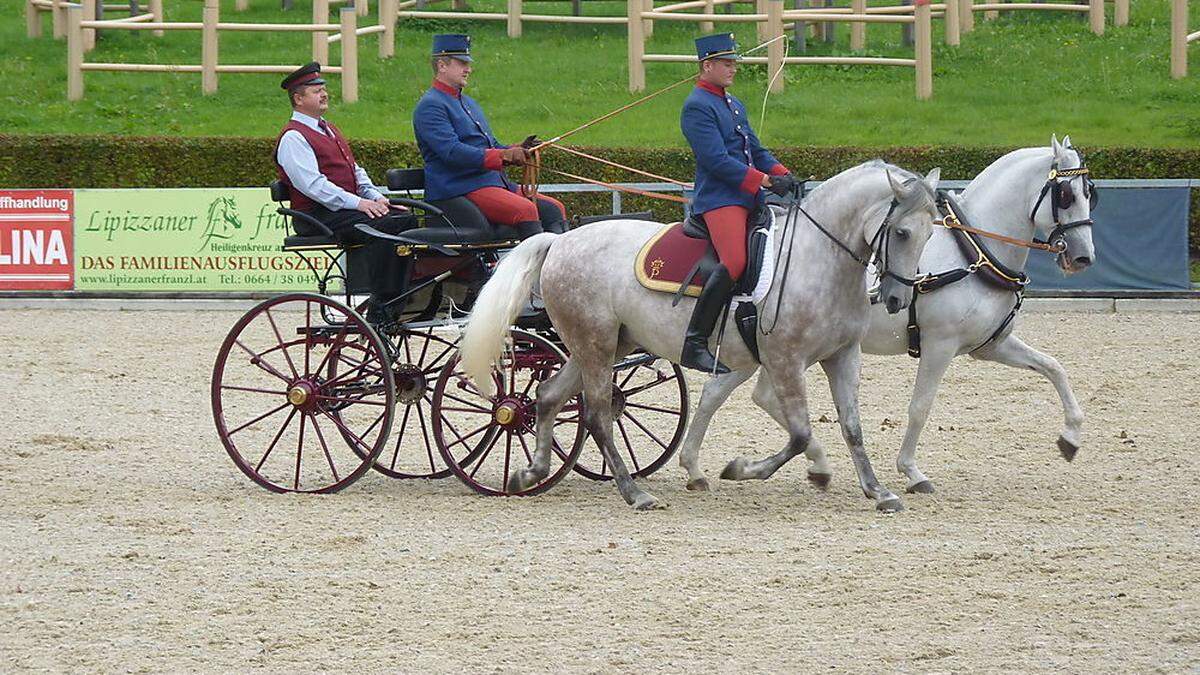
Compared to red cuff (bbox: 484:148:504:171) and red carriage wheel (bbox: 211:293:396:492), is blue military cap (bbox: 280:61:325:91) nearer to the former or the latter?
red cuff (bbox: 484:148:504:171)

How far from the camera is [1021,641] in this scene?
5621 millimetres

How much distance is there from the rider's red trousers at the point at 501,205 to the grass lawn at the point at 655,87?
11464 mm

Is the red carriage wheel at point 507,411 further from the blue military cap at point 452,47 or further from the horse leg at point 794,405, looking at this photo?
the blue military cap at point 452,47

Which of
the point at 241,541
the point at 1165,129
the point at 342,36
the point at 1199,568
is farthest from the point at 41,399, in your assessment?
the point at 1165,129

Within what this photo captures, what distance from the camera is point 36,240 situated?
16.5 metres

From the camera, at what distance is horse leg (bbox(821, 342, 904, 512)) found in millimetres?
7786

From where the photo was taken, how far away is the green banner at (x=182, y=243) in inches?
633

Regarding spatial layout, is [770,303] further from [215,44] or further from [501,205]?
[215,44]

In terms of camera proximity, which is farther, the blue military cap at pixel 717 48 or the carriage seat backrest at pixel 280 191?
the carriage seat backrest at pixel 280 191

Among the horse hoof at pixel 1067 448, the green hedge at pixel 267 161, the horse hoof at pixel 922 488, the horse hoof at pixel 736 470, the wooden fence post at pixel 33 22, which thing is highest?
the wooden fence post at pixel 33 22

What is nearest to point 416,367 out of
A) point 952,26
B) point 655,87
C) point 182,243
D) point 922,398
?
point 922,398

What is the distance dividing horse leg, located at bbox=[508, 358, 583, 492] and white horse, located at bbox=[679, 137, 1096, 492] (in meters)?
0.68

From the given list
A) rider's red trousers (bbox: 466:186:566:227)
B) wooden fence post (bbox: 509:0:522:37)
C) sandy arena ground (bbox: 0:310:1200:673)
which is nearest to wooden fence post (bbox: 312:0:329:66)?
wooden fence post (bbox: 509:0:522:37)

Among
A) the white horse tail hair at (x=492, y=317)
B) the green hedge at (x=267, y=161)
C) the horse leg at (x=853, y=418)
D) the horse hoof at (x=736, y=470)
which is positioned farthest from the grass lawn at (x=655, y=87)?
the white horse tail hair at (x=492, y=317)
